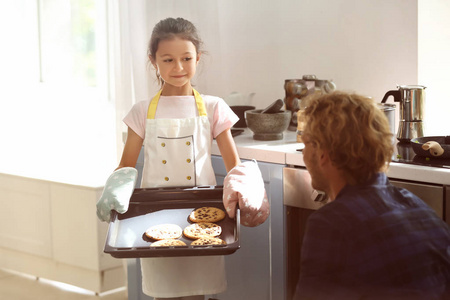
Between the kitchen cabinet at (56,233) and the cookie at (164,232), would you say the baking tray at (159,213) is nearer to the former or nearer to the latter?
the cookie at (164,232)

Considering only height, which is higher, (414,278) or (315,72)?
(315,72)

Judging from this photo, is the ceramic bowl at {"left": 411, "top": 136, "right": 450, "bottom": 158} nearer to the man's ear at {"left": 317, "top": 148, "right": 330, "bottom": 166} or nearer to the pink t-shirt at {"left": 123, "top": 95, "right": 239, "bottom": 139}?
the pink t-shirt at {"left": 123, "top": 95, "right": 239, "bottom": 139}

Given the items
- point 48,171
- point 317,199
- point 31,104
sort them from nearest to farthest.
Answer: point 317,199 → point 48,171 → point 31,104

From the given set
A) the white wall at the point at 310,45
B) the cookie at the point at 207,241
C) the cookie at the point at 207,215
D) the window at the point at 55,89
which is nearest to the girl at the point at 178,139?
the cookie at the point at 207,215

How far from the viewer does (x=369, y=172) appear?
1.41m

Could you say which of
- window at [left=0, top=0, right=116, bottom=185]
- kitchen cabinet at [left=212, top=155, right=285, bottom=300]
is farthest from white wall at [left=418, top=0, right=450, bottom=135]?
window at [left=0, top=0, right=116, bottom=185]

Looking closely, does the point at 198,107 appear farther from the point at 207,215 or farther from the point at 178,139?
the point at 207,215

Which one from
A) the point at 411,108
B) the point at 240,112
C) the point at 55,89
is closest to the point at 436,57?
the point at 411,108

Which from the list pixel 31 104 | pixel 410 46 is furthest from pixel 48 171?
pixel 410 46

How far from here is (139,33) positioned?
2738 millimetres

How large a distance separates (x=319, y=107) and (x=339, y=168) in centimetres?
14

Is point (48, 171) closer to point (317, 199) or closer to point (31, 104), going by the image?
point (31, 104)

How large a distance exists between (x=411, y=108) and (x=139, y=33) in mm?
1130

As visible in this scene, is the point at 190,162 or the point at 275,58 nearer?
the point at 190,162
